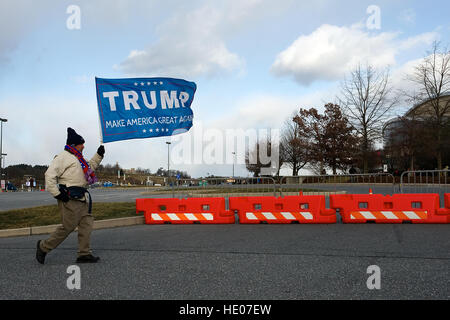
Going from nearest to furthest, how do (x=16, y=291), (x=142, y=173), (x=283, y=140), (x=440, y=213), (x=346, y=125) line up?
(x=16, y=291), (x=440, y=213), (x=346, y=125), (x=283, y=140), (x=142, y=173)

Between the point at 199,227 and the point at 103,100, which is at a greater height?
the point at 103,100

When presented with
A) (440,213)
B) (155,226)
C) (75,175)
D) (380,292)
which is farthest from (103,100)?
(440,213)

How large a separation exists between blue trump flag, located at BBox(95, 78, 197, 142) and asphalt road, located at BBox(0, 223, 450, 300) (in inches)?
103

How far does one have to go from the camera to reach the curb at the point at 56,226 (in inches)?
339

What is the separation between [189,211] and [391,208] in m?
5.11

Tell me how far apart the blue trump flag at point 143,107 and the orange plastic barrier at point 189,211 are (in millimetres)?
1873

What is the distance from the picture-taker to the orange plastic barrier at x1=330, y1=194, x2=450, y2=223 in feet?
29.2

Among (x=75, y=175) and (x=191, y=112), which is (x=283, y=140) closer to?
(x=191, y=112)

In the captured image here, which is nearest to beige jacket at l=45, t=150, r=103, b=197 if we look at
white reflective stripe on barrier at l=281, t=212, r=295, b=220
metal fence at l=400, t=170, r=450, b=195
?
white reflective stripe on barrier at l=281, t=212, r=295, b=220

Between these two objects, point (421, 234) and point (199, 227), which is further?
point (199, 227)

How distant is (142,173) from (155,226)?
161 meters

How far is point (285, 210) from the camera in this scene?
9430mm

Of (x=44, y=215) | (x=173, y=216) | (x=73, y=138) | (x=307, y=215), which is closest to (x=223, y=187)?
(x=173, y=216)

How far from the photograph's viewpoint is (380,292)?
3744 millimetres
